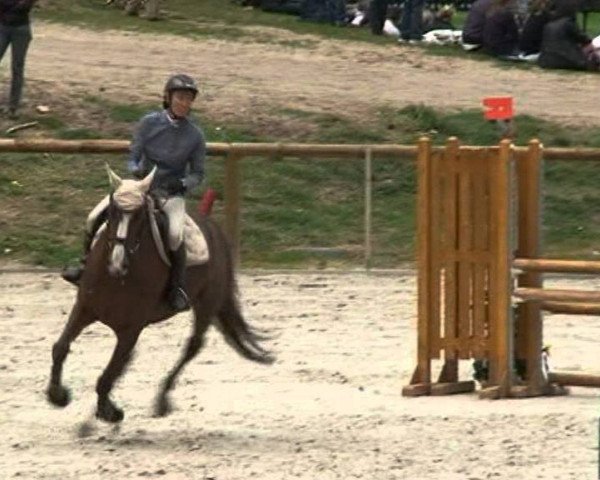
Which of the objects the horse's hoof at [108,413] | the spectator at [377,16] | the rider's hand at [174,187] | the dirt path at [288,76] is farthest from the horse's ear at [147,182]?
the spectator at [377,16]

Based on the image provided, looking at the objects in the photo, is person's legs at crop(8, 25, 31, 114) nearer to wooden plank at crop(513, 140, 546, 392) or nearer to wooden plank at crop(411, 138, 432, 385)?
wooden plank at crop(411, 138, 432, 385)

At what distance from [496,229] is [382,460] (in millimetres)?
2808

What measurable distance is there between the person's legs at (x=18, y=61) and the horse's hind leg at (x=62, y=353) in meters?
11.6

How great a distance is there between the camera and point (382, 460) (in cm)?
1147

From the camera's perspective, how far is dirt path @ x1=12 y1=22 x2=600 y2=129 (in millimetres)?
26531

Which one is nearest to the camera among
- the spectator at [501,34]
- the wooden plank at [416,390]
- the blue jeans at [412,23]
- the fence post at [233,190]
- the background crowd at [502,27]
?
the wooden plank at [416,390]

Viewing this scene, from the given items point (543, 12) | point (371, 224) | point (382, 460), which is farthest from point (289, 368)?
point (543, 12)

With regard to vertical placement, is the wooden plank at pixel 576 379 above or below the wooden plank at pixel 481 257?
below

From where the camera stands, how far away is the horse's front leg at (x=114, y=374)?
12.6m

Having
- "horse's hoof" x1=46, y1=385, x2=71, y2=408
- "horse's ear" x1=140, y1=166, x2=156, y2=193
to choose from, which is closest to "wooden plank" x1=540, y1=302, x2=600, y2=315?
"horse's ear" x1=140, y1=166, x2=156, y2=193

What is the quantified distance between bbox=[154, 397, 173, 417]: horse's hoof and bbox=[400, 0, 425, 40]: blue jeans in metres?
18.4

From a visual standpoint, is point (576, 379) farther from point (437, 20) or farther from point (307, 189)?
point (437, 20)

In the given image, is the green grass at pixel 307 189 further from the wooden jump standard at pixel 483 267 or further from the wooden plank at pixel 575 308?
the wooden jump standard at pixel 483 267

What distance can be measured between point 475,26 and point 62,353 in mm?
18672
